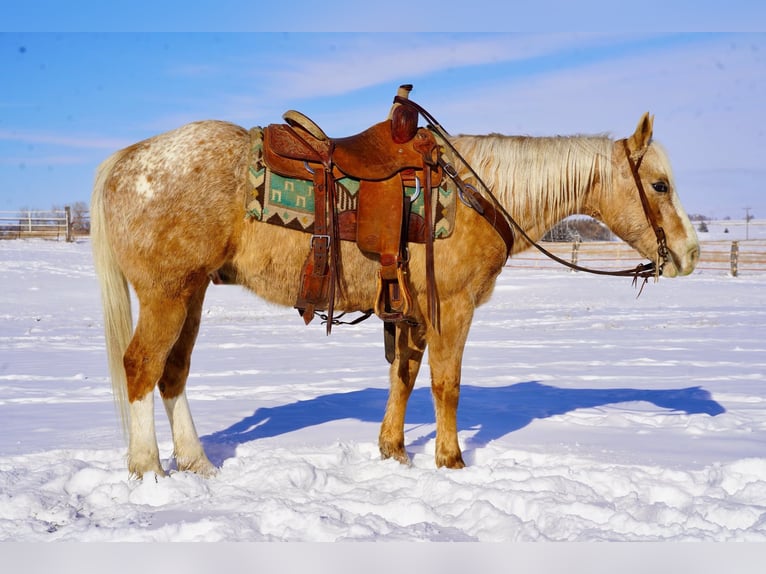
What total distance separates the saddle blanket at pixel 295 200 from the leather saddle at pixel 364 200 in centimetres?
4

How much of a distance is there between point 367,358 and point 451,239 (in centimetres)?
428

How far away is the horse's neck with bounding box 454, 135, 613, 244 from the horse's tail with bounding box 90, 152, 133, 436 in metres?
2.16

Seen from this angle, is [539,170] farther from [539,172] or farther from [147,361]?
[147,361]

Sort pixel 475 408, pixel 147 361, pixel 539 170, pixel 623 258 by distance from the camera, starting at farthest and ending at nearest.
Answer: pixel 623 258, pixel 475 408, pixel 539 170, pixel 147 361

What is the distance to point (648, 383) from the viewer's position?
6375 mm

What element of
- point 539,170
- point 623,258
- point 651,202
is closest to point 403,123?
point 539,170

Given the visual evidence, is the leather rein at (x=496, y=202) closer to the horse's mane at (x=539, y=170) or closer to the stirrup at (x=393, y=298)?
the horse's mane at (x=539, y=170)

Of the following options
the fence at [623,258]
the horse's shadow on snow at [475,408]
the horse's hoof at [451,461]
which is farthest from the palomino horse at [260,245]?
the fence at [623,258]

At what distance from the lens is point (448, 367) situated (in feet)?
13.0

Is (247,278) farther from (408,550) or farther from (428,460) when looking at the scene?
(408,550)

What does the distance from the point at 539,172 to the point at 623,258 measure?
739 inches

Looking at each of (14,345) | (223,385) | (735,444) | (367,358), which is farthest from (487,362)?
(14,345)

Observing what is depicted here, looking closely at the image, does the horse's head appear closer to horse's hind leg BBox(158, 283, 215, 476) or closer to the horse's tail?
horse's hind leg BBox(158, 283, 215, 476)

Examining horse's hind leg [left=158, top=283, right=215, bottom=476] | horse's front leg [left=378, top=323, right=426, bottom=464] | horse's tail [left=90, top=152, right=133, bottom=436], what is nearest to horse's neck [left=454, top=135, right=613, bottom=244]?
horse's front leg [left=378, top=323, right=426, bottom=464]
